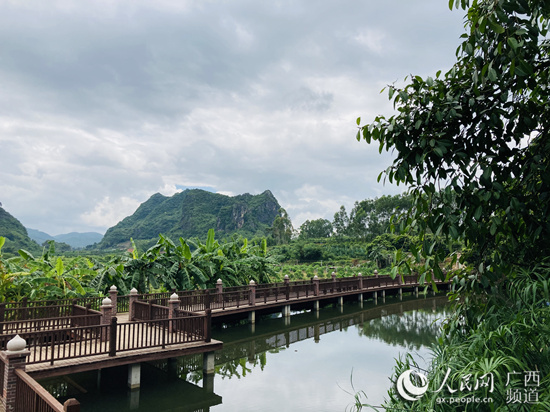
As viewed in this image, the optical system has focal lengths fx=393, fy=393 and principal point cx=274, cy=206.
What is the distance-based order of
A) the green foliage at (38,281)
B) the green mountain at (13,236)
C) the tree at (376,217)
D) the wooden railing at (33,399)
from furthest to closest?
the tree at (376,217)
the green mountain at (13,236)
the green foliage at (38,281)
the wooden railing at (33,399)

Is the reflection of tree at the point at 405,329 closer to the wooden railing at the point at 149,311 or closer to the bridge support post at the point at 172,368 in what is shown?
the bridge support post at the point at 172,368

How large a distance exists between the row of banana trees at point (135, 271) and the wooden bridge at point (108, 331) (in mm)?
757

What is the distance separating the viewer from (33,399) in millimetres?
5746

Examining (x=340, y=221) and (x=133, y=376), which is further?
(x=340, y=221)

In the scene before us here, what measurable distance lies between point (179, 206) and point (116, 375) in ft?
558

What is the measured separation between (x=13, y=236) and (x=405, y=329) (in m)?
79.1

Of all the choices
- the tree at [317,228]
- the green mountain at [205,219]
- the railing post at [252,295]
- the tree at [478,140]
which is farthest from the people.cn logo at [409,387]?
Answer: the green mountain at [205,219]

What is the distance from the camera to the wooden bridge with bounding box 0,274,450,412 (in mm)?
6711

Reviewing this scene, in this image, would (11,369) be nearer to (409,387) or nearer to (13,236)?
(409,387)

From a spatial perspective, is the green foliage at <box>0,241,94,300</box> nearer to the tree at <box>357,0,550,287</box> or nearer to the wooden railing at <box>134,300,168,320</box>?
the wooden railing at <box>134,300,168,320</box>

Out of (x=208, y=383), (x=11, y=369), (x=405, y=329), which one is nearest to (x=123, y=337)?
(x=208, y=383)

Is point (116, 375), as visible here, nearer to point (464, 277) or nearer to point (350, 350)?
point (350, 350)

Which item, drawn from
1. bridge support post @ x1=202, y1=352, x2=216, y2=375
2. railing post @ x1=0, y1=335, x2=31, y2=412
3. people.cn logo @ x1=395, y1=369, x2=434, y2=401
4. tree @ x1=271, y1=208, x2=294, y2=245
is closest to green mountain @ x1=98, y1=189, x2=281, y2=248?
tree @ x1=271, y1=208, x2=294, y2=245

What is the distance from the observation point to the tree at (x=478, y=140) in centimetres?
376
